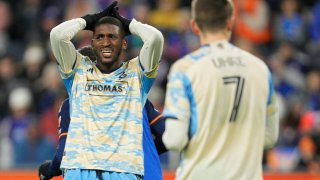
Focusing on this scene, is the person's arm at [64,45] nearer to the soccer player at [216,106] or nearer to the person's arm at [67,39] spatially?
the person's arm at [67,39]

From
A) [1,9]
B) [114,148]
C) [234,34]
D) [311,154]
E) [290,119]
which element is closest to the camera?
[114,148]

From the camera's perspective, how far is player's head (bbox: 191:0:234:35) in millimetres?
5879

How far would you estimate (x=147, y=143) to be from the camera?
741cm

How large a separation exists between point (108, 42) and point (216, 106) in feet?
5.42

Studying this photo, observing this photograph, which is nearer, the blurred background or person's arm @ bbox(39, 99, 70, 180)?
person's arm @ bbox(39, 99, 70, 180)

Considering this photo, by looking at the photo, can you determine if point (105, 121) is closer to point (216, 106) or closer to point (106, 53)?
point (106, 53)

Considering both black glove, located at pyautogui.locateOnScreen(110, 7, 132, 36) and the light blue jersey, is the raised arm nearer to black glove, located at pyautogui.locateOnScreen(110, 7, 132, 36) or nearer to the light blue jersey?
black glove, located at pyautogui.locateOnScreen(110, 7, 132, 36)

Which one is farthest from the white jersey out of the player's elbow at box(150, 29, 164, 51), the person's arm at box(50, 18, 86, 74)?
the person's arm at box(50, 18, 86, 74)

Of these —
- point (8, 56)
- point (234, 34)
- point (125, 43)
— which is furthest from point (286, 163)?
point (125, 43)

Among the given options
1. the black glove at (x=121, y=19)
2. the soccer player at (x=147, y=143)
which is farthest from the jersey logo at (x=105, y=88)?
the black glove at (x=121, y=19)

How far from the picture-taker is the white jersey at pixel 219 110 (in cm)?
585

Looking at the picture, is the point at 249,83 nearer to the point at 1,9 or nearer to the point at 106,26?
the point at 106,26

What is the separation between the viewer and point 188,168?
5.94 meters

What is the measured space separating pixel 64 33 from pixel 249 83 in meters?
1.93
